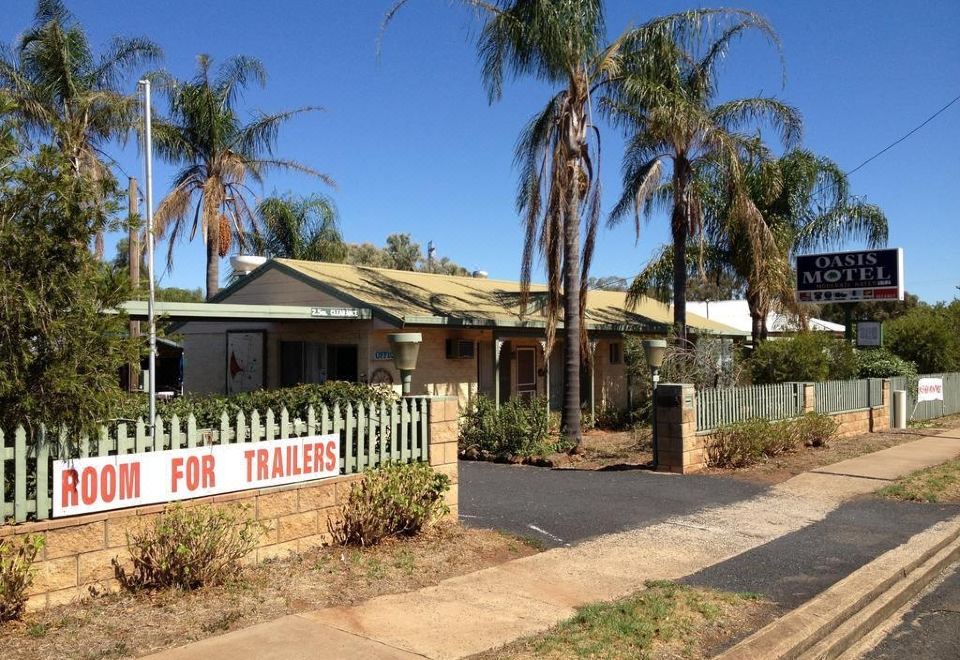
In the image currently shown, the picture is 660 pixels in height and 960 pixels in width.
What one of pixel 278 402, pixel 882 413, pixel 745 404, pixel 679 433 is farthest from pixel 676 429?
pixel 882 413

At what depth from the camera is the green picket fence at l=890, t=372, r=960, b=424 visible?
20038mm

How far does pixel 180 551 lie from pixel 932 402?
69.6ft

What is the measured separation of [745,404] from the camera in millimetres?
13969

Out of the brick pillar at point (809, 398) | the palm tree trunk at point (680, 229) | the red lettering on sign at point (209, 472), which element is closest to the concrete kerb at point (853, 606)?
the red lettering on sign at point (209, 472)

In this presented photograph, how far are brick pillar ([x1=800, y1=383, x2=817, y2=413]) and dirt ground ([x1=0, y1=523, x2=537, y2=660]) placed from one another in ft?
32.0

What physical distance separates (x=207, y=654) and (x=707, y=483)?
814cm

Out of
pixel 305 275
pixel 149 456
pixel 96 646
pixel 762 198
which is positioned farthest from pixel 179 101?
pixel 96 646

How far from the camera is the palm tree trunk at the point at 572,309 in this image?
1445 centimetres

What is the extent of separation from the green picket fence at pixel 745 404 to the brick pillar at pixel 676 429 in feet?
1.39

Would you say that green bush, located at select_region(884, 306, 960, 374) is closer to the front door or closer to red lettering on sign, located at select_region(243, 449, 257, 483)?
the front door

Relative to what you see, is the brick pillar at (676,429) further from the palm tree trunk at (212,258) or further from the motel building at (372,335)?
the palm tree trunk at (212,258)

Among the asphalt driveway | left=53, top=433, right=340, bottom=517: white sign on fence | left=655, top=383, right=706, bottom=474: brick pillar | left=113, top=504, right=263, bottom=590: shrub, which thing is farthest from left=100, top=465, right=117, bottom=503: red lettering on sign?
left=655, top=383, right=706, bottom=474: brick pillar

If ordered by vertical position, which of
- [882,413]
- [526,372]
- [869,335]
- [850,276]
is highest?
[850,276]

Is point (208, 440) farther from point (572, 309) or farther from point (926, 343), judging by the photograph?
point (926, 343)
